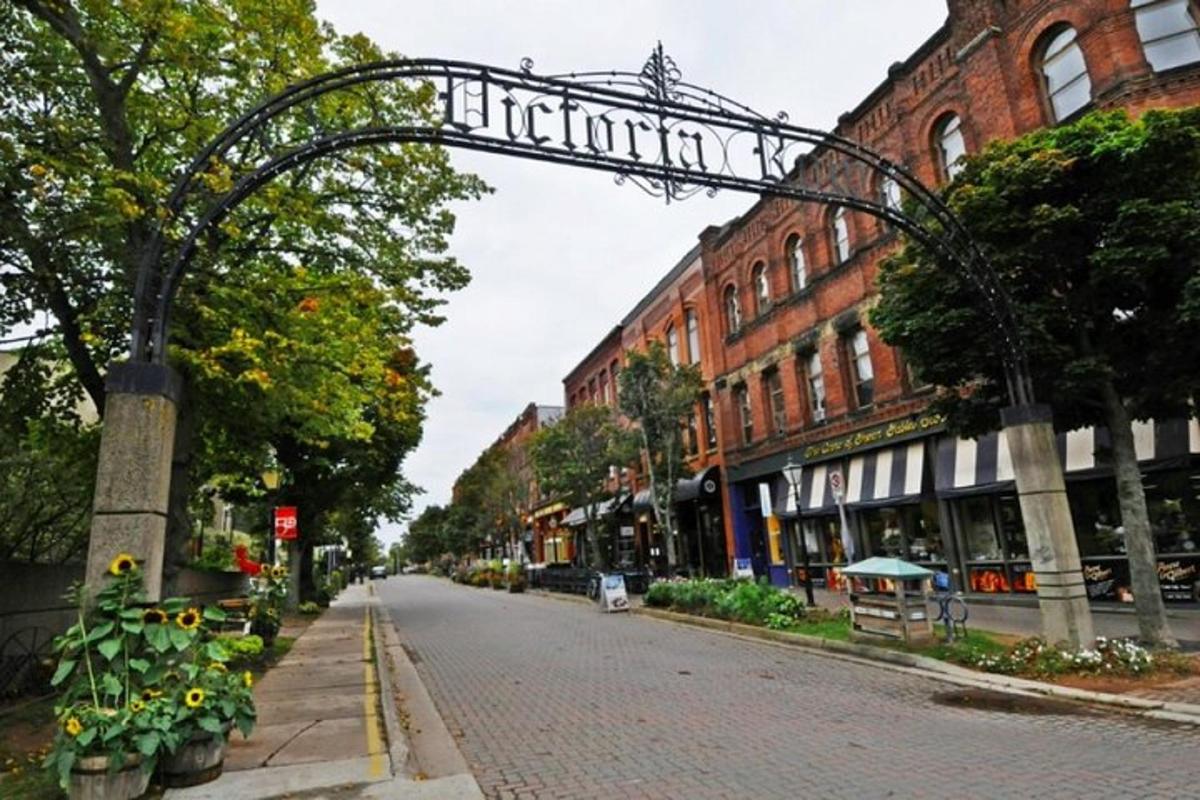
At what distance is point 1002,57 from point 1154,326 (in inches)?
343

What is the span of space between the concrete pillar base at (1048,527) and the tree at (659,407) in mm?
13495

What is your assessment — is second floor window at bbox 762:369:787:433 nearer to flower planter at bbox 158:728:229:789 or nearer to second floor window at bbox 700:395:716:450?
second floor window at bbox 700:395:716:450

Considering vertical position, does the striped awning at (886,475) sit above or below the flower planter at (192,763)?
above

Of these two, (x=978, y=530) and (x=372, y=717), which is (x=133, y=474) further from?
(x=978, y=530)

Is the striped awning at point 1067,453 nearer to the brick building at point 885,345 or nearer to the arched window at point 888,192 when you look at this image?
the brick building at point 885,345

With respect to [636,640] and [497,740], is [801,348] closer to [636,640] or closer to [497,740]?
[636,640]

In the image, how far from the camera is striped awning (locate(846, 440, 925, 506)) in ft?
60.2

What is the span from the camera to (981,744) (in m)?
6.64

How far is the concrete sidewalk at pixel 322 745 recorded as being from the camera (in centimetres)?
587

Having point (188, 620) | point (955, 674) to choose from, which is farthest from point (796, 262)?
point (188, 620)

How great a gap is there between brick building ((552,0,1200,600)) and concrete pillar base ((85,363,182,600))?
8.70 metres

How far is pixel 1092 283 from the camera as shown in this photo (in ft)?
33.7

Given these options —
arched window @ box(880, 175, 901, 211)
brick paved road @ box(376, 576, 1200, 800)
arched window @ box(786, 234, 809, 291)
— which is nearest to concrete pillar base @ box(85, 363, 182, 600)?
brick paved road @ box(376, 576, 1200, 800)

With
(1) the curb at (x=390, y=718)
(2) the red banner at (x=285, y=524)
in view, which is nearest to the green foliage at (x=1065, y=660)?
(1) the curb at (x=390, y=718)
